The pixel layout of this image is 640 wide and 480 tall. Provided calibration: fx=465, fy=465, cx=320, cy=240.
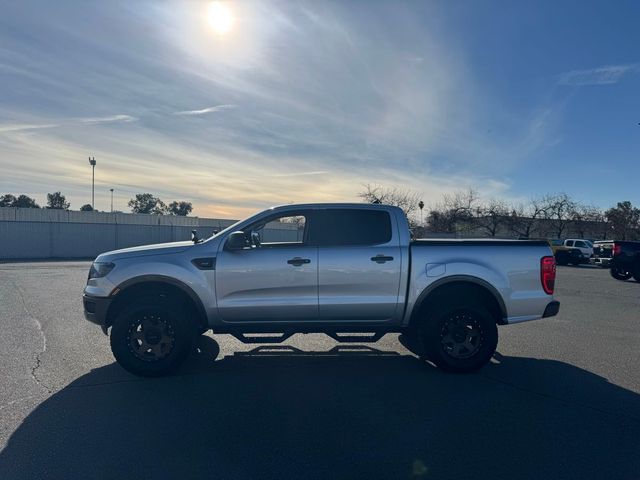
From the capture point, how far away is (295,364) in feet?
19.5

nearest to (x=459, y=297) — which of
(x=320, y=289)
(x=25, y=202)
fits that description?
(x=320, y=289)

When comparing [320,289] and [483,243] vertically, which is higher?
[483,243]

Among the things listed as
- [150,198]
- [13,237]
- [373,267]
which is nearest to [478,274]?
[373,267]

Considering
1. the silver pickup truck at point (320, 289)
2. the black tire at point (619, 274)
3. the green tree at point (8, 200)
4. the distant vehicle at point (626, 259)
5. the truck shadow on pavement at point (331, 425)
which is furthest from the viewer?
the green tree at point (8, 200)

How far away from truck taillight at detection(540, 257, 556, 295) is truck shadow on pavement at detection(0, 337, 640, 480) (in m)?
1.05

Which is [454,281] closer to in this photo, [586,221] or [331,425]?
[331,425]

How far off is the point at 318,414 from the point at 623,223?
6217cm

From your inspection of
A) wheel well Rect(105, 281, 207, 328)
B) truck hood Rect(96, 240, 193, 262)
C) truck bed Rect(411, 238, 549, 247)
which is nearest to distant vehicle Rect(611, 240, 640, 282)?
truck bed Rect(411, 238, 549, 247)

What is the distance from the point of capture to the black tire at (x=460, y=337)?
552 centimetres

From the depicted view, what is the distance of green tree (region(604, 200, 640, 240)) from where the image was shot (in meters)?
54.8

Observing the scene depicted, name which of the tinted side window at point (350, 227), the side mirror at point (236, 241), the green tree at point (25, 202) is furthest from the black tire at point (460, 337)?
the green tree at point (25, 202)

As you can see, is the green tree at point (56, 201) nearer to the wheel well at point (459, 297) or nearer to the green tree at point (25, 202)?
the green tree at point (25, 202)

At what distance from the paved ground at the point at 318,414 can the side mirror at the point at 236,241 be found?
4.97 ft

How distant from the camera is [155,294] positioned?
18.2ft
